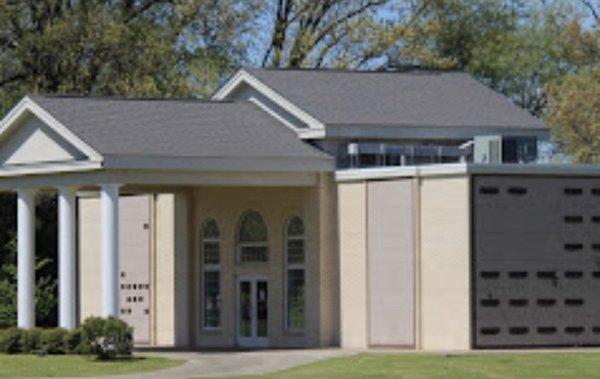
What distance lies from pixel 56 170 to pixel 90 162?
216cm

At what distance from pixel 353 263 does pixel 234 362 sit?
5.70 metres

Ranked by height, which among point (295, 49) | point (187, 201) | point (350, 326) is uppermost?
point (295, 49)

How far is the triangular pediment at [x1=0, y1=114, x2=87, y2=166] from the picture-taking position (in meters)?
52.9

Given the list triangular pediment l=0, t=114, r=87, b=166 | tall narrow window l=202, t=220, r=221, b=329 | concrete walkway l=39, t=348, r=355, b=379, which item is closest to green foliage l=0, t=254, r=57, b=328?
tall narrow window l=202, t=220, r=221, b=329

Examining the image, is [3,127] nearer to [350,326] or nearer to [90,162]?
[90,162]

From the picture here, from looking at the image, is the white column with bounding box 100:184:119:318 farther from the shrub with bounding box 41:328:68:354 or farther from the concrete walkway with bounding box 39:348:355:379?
the concrete walkway with bounding box 39:348:355:379

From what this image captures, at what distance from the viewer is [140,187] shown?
5594 centimetres

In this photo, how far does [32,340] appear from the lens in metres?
53.1

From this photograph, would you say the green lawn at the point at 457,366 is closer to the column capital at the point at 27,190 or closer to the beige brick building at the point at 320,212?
the beige brick building at the point at 320,212

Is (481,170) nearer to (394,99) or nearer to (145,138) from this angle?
(394,99)

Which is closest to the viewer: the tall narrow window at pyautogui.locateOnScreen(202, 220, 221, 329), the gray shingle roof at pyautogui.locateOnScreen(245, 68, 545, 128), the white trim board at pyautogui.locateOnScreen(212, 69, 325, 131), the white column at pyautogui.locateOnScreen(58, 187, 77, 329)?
the white column at pyautogui.locateOnScreen(58, 187, 77, 329)

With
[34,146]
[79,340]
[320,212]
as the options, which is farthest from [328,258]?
[34,146]

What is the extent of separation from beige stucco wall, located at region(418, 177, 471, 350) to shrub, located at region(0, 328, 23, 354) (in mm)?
11508

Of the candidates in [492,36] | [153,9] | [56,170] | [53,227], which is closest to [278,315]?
[56,170]
